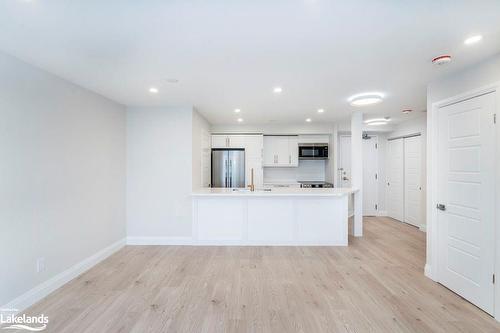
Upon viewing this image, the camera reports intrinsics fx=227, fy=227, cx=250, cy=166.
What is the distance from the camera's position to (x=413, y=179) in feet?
17.6

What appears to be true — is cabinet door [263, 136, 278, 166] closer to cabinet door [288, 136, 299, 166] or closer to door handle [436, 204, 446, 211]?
cabinet door [288, 136, 299, 166]

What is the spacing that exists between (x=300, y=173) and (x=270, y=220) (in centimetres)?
257

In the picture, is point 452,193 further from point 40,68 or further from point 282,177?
point 40,68

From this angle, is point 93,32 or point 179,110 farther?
point 179,110

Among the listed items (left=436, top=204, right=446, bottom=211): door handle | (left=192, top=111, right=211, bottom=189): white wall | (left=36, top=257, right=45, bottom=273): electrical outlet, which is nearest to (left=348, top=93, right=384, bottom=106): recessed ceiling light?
(left=436, top=204, right=446, bottom=211): door handle

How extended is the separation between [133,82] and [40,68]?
89 cm

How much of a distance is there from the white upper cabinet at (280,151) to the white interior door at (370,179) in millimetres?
2011

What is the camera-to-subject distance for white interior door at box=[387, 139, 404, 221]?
18.8 feet

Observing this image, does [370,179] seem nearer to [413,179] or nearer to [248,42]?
[413,179]

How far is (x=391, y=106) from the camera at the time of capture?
4059 millimetres

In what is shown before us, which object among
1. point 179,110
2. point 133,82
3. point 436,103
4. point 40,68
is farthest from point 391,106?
point 40,68

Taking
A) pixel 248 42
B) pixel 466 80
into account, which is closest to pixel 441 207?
→ pixel 466 80

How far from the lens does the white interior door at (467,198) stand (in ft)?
7.25

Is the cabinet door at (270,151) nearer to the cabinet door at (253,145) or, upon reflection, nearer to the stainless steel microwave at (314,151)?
the cabinet door at (253,145)
